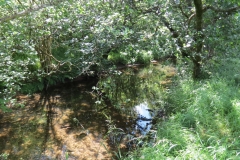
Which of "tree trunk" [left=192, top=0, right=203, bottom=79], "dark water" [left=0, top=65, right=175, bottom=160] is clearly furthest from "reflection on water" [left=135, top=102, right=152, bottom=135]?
"tree trunk" [left=192, top=0, right=203, bottom=79]

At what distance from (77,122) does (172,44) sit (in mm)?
3586

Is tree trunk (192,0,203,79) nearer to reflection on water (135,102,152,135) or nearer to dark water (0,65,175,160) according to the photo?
dark water (0,65,175,160)

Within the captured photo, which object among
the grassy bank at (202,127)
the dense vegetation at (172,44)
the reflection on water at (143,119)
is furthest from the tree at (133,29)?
the reflection on water at (143,119)

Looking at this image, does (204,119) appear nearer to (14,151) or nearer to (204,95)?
(204,95)

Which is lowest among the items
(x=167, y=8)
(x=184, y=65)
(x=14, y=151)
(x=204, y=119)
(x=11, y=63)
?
(x=14, y=151)

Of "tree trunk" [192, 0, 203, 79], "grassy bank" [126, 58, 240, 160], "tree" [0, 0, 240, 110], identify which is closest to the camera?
"grassy bank" [126, 58, 240, 160]

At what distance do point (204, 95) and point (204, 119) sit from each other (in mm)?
1110

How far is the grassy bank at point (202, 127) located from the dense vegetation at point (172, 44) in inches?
0.7

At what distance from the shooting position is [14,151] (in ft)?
17.9

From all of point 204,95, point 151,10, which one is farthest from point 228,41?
point 151,10

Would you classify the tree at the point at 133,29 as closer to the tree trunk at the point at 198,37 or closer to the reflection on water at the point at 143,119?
the tree trunk at the point at 198,37

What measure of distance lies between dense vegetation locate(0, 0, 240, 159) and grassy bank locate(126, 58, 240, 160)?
0.7 inches

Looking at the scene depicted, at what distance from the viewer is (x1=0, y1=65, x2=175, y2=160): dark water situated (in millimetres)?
5508

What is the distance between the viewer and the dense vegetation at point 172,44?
179 inches
